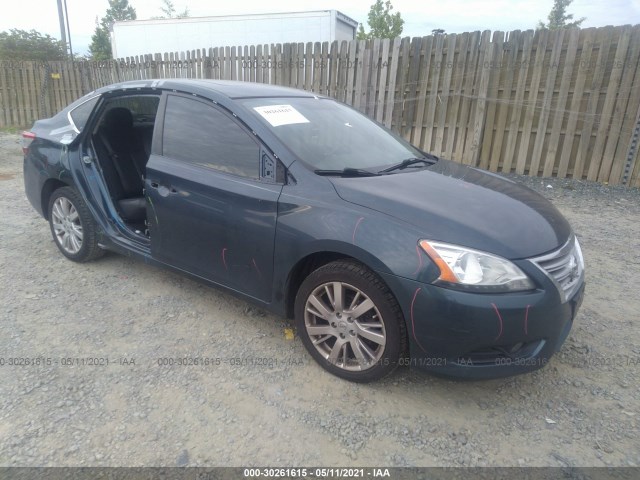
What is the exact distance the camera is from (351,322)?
2.62m

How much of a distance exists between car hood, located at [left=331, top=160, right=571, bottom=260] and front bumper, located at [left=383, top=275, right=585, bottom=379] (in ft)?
0.84

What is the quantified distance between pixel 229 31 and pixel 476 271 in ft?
56.7

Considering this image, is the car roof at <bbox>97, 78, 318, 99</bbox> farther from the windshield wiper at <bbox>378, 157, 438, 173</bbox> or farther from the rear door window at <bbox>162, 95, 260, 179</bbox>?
the windshield wiper at <bbox>378, 157, 438, 173</bbox>

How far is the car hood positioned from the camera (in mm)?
2379

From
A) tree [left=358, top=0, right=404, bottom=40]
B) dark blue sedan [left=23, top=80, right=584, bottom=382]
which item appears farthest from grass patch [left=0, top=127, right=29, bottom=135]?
tree [left=358, top=0, right=404, bottom=40]

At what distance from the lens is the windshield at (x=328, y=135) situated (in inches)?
118

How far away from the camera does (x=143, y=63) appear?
1234cm

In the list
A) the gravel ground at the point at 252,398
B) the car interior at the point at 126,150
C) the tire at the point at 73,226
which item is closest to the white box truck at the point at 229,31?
the car interior at the point at 126,150

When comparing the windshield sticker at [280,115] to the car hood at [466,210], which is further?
the windshield sticker at [280,115]

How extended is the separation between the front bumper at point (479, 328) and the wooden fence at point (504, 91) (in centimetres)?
549

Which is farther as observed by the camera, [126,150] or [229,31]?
[229,31]

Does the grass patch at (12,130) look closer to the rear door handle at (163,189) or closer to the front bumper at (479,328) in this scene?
the rear door handle at (163,189)

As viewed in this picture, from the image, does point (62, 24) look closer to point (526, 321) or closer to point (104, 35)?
point (104, 35)

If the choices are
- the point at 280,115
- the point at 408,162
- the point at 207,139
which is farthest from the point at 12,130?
the point at 408,162
